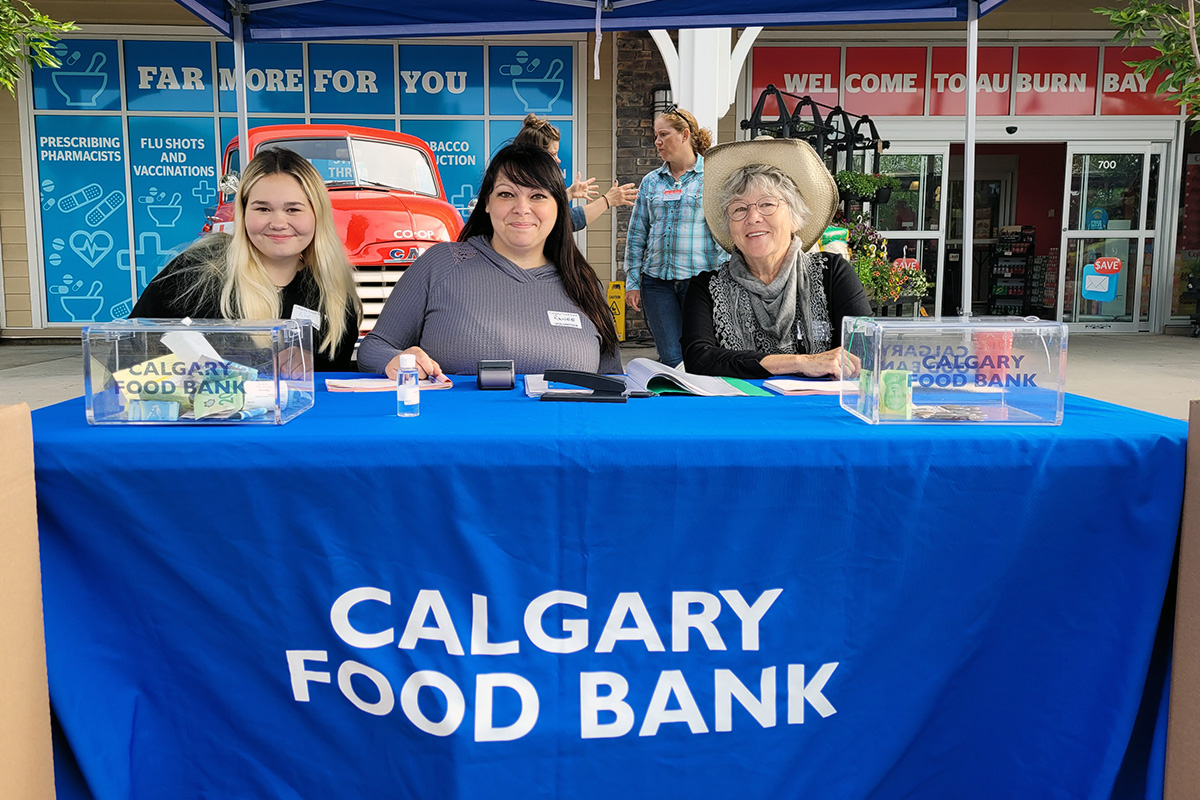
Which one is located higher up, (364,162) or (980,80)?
(980,80)

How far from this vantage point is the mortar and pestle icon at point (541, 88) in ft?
32.0

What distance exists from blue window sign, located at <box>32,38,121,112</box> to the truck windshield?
17.3 ft

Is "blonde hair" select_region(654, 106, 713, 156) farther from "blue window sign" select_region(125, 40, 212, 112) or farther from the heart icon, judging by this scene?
the heart icon

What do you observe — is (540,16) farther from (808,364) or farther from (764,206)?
(808,364)

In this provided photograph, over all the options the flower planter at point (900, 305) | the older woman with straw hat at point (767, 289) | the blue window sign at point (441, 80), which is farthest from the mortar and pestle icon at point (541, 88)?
the older woman with straw hat at point (767, 289)

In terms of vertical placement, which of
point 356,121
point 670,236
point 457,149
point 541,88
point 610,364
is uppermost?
point 541,88

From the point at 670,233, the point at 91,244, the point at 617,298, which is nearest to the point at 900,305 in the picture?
the point at 617,298

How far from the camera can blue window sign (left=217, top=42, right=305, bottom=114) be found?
9.48 m

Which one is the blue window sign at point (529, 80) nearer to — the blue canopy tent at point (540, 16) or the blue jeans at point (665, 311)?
the blue jeans at point (665, 311)

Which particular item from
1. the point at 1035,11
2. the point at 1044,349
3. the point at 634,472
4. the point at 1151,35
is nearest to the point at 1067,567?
the point at 1044,349

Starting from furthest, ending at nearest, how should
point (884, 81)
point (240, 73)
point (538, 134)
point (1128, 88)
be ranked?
point (1128, 88) → point (884, 81) → point (538, 134) → point (240, 73)

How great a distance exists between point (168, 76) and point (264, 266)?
8.60 metres

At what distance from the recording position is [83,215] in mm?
9680

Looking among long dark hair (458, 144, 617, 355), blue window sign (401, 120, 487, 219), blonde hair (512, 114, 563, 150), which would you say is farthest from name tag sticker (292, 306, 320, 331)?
blue window sign (401, 120, 487, 219)
